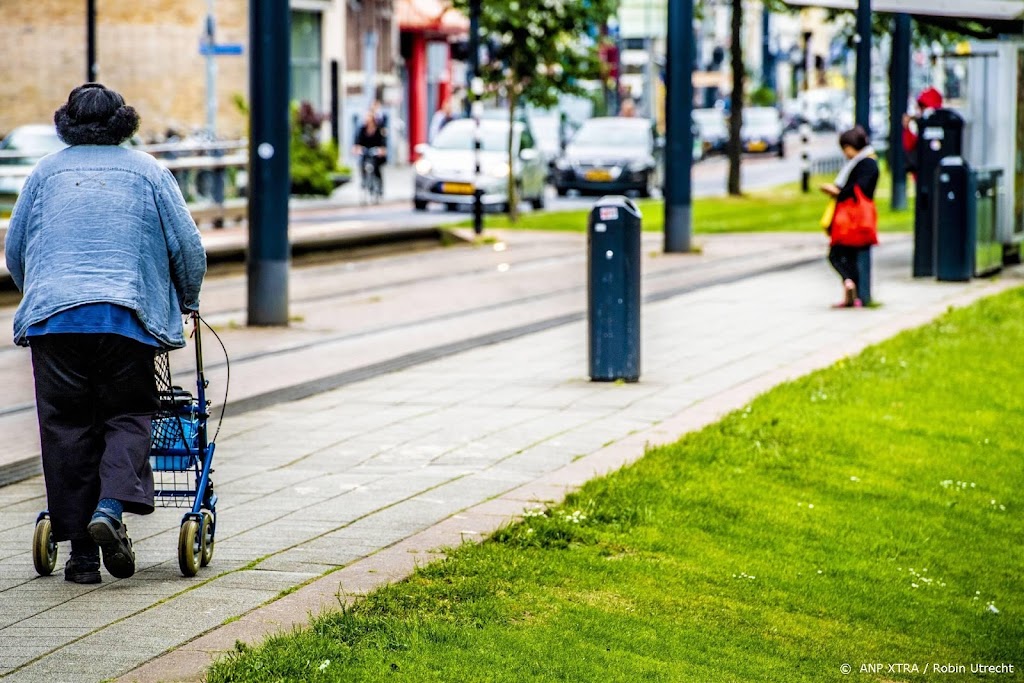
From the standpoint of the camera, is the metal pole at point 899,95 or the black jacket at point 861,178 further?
the metal pole at point 899,95

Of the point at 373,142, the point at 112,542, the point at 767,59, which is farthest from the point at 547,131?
the point at 767,59

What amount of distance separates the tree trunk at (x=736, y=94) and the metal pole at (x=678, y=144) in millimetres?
12678

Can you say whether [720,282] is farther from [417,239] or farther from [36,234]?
[36,234]

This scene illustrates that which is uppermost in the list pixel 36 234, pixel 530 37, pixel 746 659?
pixel 530 37

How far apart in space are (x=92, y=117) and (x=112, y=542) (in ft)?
4.36

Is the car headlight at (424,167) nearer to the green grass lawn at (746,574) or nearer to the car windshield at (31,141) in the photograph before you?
the car windshield at (31,141)

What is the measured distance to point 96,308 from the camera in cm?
586

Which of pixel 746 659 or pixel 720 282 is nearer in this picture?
pixel 746 659

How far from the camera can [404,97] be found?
62500 mm

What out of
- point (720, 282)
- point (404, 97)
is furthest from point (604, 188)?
point (404, 97)

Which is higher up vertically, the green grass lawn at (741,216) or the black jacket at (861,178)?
the black jacket at (861,178)

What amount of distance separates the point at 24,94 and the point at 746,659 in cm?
4274

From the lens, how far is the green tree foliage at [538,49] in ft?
89.1

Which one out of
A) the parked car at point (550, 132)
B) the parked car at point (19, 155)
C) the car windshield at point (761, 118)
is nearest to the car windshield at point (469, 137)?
the parked car at point (19, 155)
